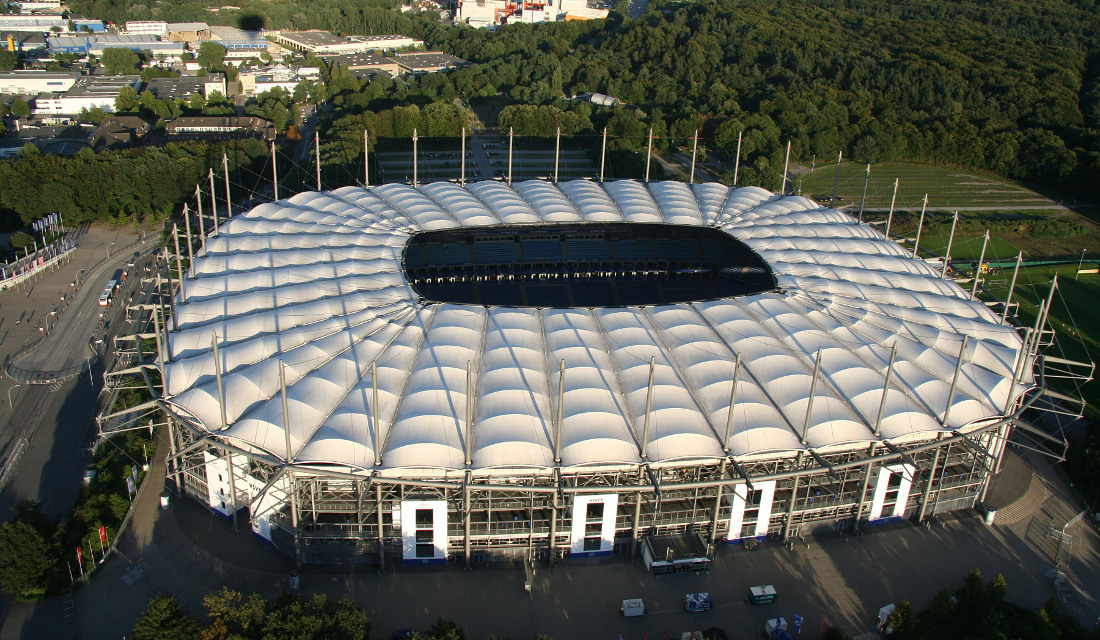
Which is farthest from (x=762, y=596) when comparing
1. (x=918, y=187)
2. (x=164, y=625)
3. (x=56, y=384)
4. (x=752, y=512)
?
(x=918, y=187)

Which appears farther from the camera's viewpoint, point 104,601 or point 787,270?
point 787,270

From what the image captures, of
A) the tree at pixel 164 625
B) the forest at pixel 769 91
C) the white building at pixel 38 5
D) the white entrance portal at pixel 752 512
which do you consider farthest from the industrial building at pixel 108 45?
the white entrance portal at pixel 752 512

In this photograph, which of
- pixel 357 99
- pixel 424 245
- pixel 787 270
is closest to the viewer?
pixel 787 270

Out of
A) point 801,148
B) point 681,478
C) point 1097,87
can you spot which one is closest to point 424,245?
point 681,478

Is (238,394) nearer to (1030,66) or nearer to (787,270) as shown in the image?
(787,270)

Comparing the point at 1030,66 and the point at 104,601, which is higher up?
the point at 1030,66

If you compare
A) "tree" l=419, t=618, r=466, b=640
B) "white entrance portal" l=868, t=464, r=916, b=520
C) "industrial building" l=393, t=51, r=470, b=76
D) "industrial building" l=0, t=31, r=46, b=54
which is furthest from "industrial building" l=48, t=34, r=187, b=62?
"white entrance portal" l=868, t=464, r=916, b=520

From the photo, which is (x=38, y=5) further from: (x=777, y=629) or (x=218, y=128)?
(x=777, y=629)

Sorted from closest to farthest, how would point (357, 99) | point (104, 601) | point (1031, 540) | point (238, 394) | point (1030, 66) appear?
point (104, 601) < point (238, 394) < point (1031, 540) < point (357, 99) < point (1030, 66)
